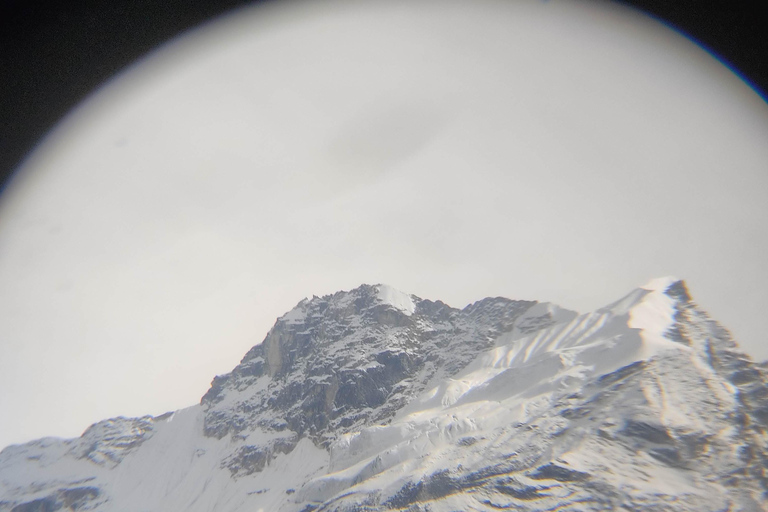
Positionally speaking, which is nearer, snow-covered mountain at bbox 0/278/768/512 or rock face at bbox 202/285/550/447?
snow-covered mountain at bbox 0/278/768/512

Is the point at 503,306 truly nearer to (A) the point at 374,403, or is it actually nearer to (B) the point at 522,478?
(A) the point at 374,403

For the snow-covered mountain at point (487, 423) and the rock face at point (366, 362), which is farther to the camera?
the rock face at point (366, 362)

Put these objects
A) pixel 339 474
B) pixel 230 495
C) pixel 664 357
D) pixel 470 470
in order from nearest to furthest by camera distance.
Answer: pixel 470 470 < pixel 664 357 < pixel 339 474 < pixel 230 495

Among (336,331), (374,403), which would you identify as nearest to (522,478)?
(374,403)

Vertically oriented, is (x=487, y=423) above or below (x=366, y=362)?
below

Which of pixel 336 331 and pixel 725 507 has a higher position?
pixel 336 331

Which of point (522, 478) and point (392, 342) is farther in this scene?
point (392, 342)

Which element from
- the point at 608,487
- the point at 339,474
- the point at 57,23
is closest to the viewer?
the point at 57,23

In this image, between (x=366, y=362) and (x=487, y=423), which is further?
(x=366, y=362)
